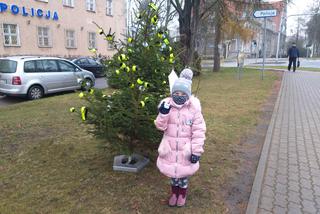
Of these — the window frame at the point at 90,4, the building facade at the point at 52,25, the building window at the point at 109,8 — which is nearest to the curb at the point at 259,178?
the building facade at the point at 52,25

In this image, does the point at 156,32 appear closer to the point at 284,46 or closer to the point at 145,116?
the point at 145,116

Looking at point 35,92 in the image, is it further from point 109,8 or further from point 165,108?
point 109,8

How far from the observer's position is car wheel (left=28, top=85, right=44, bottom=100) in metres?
10.7

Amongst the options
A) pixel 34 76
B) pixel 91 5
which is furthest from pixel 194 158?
pixel 91 5

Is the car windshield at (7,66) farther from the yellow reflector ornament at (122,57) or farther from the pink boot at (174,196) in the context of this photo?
the pink boot at (174,196)

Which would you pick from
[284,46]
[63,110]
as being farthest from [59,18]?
[284,46]

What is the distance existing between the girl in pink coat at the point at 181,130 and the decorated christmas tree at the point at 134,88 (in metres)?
0.58

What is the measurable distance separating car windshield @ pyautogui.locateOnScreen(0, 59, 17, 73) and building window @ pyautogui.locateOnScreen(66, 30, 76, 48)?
17.9 m

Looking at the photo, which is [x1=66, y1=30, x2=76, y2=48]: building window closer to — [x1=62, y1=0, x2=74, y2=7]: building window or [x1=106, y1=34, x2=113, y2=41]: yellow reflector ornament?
[x1=62, y1=0, x2=74, y2=7]: building window

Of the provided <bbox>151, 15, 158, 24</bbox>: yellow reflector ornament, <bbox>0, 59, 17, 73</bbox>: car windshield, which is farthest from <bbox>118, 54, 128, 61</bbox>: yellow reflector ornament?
<bbox>0, 59, 17, 73</bbox>: car windshield

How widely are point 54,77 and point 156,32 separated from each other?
8.62 m

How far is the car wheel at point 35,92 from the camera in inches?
421

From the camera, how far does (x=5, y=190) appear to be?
12.2ft

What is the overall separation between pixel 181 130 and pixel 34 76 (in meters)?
9.10
